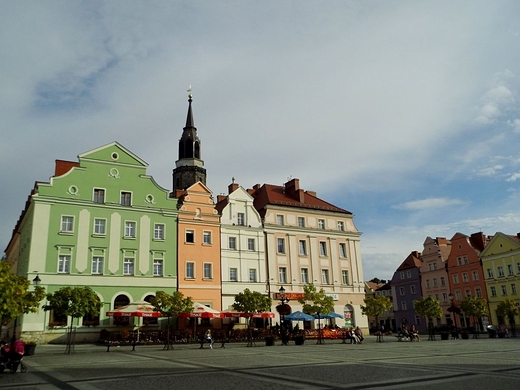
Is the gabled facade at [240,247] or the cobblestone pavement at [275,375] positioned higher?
the gabled facade at [240,247]

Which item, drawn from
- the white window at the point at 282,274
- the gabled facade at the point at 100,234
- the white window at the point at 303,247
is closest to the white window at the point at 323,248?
the white window at the point at 303,247

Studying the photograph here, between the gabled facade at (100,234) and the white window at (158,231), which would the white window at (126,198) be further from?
the white window at (158,231)

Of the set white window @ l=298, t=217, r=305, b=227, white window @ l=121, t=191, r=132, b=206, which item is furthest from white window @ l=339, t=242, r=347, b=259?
white window @ l=121, t=191, r=132, b=206

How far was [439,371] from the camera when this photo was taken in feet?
47.8

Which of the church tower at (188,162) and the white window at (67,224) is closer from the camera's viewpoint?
the white window at (67,224)

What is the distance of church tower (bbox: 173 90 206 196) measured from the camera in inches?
2589

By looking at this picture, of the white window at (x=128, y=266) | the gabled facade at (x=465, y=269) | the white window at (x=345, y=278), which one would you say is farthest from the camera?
the gabled facade at (x=465, y=269)

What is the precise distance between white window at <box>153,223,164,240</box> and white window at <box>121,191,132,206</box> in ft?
10.1

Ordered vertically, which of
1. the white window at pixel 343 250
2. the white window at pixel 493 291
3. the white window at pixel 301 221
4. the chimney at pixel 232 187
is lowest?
the white window at pixel 493 291

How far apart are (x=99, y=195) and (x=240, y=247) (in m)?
14.2

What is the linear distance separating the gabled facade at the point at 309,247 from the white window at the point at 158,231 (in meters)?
11.1

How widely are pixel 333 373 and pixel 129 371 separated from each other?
6.86 metres

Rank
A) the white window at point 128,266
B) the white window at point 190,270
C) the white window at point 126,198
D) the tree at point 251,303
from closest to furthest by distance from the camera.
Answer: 1. the tree at point 251,303
2. the white window at point 128,266
3. the white window at point 126,198
4. the white window at point 190,270

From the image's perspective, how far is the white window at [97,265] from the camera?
124 ft
